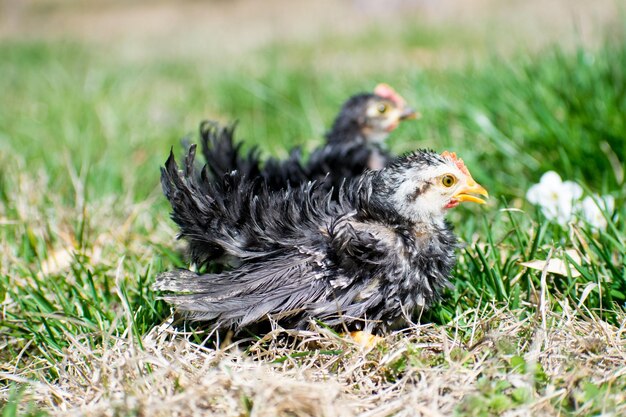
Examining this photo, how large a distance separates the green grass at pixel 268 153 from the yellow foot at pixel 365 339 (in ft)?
0.52

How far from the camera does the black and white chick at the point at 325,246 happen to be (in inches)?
97.7

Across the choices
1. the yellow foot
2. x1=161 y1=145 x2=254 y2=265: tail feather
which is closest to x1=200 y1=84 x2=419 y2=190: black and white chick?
x1=161 y1=145 x2=254 y2=265: tail feather

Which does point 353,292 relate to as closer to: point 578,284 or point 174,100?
point 578,284

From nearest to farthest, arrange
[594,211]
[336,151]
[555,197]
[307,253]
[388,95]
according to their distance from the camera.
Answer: [307,253], [594,211], [555,197], [336,151], [388,95]

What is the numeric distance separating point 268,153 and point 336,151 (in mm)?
1251

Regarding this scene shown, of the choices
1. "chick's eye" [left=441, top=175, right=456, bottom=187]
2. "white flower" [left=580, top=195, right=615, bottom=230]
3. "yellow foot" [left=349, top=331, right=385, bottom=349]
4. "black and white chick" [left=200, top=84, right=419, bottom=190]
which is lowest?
"yellow foot" [left=349, top=331, right=385, bottom=349]

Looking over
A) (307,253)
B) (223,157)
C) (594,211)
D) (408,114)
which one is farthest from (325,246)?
(408,114)

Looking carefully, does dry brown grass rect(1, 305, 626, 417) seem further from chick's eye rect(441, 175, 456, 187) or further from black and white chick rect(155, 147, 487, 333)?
chick's eye rect(441, 175, 456, 187)

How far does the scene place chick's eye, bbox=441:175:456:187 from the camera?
2.60 metres

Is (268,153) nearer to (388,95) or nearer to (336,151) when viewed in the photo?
(388,95)

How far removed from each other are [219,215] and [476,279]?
1092 mm

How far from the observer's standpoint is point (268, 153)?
4938 millimetres

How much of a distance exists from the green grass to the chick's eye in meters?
0.36

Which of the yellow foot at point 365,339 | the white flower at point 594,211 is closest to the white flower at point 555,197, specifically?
the white flower at point 594,211
